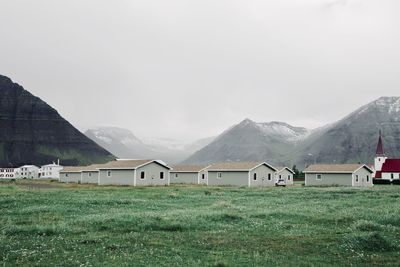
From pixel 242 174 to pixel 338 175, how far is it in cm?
1852

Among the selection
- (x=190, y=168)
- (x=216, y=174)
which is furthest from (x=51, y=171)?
(x=216, y=174)

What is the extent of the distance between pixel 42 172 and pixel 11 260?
7059 inches

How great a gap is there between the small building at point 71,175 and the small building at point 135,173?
23.9m

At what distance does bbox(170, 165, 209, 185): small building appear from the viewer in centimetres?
8944

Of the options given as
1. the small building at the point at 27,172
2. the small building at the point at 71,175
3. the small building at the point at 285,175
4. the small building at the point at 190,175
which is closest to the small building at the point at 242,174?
the small building at the point at 190,175

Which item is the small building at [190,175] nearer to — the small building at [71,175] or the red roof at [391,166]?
the small building at [71,175]

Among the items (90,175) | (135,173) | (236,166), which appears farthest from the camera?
(90,175)

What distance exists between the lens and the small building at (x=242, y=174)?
78312 millimetres

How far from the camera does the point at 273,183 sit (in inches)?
3327

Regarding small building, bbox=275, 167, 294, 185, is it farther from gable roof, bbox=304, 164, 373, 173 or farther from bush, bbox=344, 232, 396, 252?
bush, bbox=344, 232, 396, 252

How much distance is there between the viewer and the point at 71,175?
104 m

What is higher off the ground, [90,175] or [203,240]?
[90,175]

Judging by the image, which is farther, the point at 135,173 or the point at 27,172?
the point at 27,172

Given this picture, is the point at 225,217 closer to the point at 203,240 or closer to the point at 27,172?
the point at 203,240
